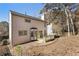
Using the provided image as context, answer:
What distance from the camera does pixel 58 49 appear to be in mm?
2553

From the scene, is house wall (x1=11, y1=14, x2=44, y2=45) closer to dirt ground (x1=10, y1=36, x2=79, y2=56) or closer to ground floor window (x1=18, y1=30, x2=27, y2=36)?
ground floor window (x1=18, y1=30, x2=27, y2=36)

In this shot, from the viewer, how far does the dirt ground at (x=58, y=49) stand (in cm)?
254

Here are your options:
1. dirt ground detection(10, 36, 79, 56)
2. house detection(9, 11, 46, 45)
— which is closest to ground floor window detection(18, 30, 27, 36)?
house detection(9, 11, 46, 45)

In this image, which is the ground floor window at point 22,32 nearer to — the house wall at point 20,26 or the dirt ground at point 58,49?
the house wall at point 20,26

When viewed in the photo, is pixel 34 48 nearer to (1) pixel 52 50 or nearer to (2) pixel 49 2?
(1) pixel 52 50

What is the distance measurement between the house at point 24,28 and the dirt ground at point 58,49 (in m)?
0.16

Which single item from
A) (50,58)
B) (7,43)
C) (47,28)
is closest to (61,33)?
(47,28)

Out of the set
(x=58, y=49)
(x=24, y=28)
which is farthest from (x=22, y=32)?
(x=58, y=49)

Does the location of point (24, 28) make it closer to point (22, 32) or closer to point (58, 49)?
point (22, 32)

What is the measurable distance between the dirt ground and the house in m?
0.16

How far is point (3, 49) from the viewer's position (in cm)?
251

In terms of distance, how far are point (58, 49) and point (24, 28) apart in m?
0.63

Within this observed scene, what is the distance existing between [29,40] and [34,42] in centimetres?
9

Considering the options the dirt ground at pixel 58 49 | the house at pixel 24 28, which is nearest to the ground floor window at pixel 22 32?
the house at pixel 24 28
